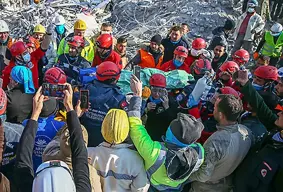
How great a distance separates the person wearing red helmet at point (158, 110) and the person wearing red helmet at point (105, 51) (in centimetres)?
150

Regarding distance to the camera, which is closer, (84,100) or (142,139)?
(142,139)

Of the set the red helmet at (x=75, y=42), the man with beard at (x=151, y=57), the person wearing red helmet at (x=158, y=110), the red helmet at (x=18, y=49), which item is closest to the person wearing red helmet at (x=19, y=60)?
the red helmet at (x=18, y=49)

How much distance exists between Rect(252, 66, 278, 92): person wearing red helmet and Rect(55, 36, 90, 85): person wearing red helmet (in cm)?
272

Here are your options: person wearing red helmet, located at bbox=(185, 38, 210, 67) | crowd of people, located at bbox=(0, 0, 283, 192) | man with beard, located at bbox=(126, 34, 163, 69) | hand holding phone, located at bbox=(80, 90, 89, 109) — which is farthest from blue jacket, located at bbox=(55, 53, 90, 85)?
hand holding phone, located at bbox=(80, 90, 89, 109)

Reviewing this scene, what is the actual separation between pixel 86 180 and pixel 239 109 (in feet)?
5.96

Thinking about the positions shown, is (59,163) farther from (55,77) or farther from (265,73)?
(265,73)

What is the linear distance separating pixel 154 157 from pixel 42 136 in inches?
46.4

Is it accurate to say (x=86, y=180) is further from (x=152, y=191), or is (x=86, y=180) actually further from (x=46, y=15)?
(x=46, y=15)

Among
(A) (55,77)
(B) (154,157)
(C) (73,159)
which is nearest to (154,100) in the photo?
(A) (55,77)

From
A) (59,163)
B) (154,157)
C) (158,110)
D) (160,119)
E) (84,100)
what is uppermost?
(59,163)

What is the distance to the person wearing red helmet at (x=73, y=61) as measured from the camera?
6.27m

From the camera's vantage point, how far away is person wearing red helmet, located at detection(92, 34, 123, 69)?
6.48 m

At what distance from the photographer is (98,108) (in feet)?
14.9

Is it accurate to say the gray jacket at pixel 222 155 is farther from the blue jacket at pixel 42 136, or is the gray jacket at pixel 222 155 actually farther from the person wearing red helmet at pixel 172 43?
the person wearing red helmet at pixel 172 43
